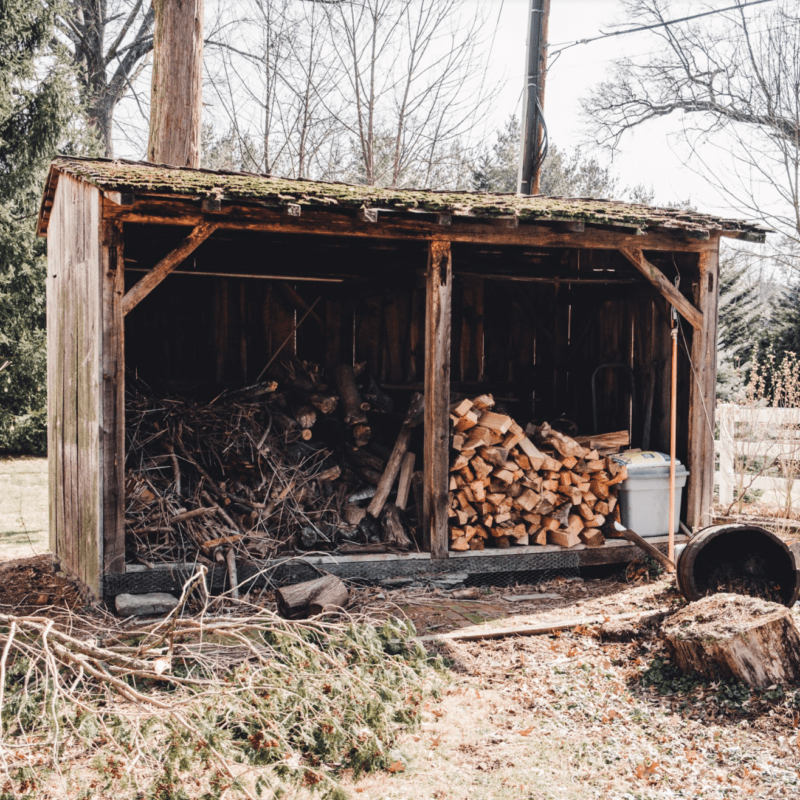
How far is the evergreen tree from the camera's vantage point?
15.5 meters

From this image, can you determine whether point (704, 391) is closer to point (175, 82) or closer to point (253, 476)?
point (253, 476)

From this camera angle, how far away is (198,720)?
3.44 metres

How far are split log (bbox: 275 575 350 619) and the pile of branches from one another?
1299mm

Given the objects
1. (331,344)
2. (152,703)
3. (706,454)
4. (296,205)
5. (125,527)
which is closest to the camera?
(152,703)

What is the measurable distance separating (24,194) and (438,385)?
1248cm

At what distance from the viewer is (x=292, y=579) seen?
6.72 metres

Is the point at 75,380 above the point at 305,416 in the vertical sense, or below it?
above

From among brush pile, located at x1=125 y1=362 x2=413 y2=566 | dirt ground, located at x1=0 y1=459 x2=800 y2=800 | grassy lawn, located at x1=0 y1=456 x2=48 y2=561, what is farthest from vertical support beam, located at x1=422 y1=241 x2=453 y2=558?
grassy lawn, located at x1=0 y1=456 x2=48 y2=561

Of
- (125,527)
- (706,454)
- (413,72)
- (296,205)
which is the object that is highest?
(413,72)

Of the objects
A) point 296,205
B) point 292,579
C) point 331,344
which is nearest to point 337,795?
point 292,579

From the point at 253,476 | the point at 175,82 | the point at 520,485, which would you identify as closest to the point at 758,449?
the point at 520,485

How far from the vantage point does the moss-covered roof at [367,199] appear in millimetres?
5887

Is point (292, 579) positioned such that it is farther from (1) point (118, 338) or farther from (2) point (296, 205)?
(2) point (296, 205)

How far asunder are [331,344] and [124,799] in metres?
6.16
